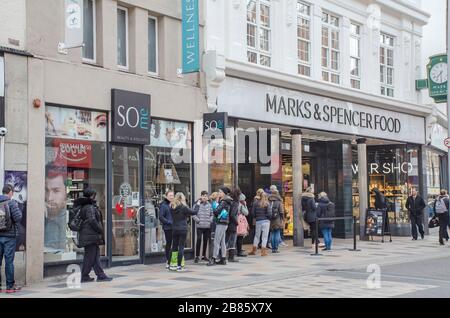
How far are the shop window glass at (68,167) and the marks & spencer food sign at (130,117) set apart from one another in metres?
0.29

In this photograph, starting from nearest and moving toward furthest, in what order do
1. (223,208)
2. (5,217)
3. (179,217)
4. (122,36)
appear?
1. (5,217)
2. (179,217)
3. (223,208)
4. (122,36)

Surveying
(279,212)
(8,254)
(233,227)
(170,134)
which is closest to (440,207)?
(279,212)

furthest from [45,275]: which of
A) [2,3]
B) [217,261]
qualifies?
[2,3]

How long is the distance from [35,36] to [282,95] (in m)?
8.68

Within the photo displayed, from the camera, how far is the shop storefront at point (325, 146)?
1903 cm

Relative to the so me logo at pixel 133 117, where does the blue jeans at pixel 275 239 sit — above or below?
below

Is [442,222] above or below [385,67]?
below

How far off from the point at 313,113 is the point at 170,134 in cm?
634

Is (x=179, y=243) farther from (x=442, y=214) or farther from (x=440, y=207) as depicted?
(x=442, y=214)

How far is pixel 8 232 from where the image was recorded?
1131 cm

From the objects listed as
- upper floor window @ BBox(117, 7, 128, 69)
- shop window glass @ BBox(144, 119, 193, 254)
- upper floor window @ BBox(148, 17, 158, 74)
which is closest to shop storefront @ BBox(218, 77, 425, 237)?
shop window glass @ BBox(144, 119, 193, 254)

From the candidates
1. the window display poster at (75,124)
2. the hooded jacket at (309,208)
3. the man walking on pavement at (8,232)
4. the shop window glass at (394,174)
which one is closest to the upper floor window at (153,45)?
the window display poster at (75,124)

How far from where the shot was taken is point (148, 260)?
51.4 feet

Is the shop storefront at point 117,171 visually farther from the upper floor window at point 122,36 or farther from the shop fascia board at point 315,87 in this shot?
the shop fascia board at point 315,87
